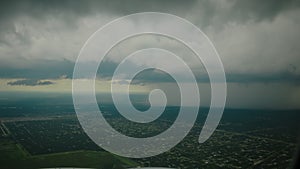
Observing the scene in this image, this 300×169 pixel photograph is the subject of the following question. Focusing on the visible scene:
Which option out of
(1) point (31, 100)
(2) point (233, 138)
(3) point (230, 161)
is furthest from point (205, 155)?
(1) point (31, 100)

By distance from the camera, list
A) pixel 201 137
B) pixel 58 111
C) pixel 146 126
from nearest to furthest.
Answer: pixel 201 137
pixel 146 126
pixel 58 111

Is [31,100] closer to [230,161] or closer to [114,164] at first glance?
[114,164]

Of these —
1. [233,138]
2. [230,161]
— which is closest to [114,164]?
[230,161]

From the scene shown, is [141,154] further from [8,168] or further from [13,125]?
[13,125]

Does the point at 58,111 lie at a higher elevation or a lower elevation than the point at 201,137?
higher

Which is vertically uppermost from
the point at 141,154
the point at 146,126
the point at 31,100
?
the point at 31,100

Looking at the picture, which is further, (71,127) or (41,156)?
(71,127)

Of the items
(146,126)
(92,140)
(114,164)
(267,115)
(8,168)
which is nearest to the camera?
(8,168)
